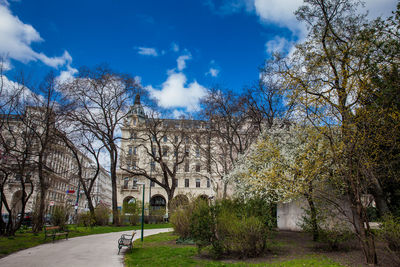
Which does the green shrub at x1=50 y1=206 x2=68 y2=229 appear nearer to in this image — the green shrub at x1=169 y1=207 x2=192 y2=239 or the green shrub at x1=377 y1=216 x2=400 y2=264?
the green shrub at x1=169 y1=207 x2=192 y2=239

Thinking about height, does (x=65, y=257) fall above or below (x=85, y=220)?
below

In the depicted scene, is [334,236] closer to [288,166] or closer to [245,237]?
[245,237]

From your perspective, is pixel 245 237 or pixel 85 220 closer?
pixel 245 237

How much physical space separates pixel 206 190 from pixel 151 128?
31512 mm

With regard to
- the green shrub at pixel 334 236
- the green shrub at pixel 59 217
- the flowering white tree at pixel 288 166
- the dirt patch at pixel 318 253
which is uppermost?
the flowering white tree at pixel 288 166

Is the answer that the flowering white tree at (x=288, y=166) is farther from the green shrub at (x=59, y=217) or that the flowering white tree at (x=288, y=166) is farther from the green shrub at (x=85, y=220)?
the green shrub at (x=85, y=220)

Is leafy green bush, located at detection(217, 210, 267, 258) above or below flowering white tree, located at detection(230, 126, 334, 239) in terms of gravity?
below

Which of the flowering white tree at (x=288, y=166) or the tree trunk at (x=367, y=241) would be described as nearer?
the tree trunk at (x=367, y=241)

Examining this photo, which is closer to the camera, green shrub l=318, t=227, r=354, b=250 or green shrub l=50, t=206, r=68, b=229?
green shrub l=318, t=227, r=354, b=250

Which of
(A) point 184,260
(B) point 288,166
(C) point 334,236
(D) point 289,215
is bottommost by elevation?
(A) point 184,260

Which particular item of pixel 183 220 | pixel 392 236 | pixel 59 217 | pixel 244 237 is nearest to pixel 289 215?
pixel 183 220

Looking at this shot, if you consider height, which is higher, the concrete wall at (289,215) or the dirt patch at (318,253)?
the concrete wall at (289,215)

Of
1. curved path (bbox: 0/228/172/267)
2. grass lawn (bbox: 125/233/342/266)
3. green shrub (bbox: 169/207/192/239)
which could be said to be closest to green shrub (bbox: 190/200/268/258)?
grass lawn (bbox: 125/233/342/266)

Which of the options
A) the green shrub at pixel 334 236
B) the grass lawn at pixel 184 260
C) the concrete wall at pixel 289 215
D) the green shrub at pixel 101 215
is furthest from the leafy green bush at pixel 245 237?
the green shrub at pixel 101 215
